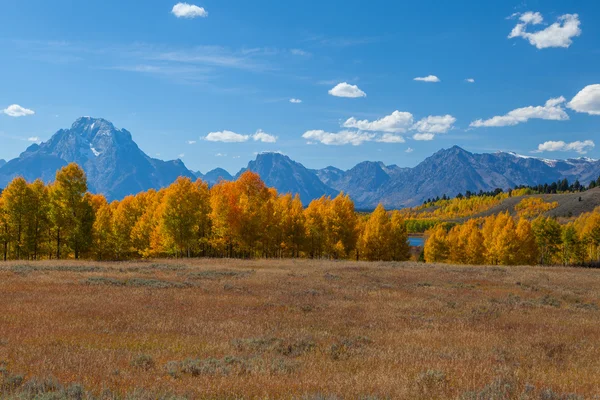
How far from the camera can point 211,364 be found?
10.4 m

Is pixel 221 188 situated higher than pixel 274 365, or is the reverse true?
pixel 221 188

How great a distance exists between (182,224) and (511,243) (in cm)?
5751

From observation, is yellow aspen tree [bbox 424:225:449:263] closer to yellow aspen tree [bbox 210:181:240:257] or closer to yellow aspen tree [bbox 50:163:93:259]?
yellow aspen tree [bbox 210:181:240:257]

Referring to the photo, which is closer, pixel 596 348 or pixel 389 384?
pixel 389 384

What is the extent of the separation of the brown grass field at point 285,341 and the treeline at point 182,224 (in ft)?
71.3

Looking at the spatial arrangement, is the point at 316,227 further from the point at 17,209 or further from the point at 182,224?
the point at 17,209

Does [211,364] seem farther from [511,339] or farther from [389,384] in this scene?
[511,339]

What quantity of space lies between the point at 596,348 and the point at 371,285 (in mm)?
16989

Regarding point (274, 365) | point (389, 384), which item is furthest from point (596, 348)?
point (274, 365)

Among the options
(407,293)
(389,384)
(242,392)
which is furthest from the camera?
(407,293)

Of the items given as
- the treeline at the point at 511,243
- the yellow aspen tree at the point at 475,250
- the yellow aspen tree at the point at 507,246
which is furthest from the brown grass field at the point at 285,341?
the yellow aspen tree at the point at 475,250

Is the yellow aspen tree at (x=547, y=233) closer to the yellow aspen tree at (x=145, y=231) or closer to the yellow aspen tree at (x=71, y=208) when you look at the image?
the yellow aspen tree at (x=145, y=231)

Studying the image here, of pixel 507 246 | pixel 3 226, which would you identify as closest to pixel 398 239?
pixel 507 246

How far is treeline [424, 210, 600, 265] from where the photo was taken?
76438 millimetres
